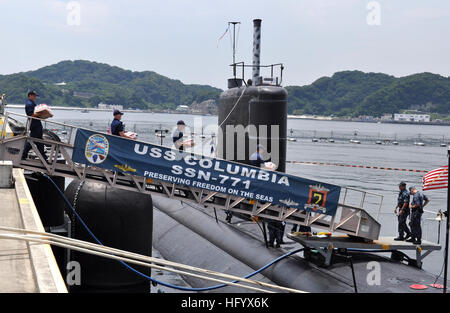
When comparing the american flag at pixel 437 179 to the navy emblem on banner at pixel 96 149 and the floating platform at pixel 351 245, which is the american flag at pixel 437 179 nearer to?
the floating platform at pixel 351 245

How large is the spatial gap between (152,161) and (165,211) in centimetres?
1038

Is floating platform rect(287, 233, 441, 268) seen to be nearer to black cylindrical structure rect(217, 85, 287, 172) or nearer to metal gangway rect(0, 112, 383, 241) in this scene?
metal gangway rect(0, 112, 383, 241)

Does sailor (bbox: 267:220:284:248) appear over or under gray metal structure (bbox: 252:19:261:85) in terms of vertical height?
under

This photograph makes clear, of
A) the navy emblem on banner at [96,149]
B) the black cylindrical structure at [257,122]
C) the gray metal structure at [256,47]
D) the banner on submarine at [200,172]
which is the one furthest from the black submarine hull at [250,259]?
the gray metal structure at [256,47]

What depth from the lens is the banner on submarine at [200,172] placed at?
40.1 ft

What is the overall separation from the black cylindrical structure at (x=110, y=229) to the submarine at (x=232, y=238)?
0.03 meters

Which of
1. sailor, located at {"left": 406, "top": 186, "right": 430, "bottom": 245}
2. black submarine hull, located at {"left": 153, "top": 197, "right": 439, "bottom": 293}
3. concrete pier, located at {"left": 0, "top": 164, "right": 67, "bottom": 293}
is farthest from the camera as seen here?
sailor, located at {"left": 406, "top": 186, "right": 430, "bottom": 245}

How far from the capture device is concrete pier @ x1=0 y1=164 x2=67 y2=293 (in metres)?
5.59

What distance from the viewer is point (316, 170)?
56.7 metres

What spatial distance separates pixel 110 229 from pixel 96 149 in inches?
88.8

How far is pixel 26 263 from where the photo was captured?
6.47 m

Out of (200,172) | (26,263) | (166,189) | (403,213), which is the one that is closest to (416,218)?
(403,213)

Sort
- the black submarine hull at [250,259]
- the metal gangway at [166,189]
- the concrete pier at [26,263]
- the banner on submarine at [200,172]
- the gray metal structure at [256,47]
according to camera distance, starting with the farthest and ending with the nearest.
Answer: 1. the gray metal structure at [256,47]
2. the banner on submarine at [200,172]
3. the metal gangway at [166,189]
4. the black submarine hull at [250,259]
5. the concrete pier at [26,263]

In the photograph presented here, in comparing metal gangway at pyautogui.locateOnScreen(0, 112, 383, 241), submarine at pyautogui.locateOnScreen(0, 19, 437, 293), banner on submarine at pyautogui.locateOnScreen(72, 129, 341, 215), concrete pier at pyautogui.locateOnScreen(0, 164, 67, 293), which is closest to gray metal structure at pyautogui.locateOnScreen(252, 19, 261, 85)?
submarine at pyautogui.locateOnScreen(0, 19, 437, 293)
